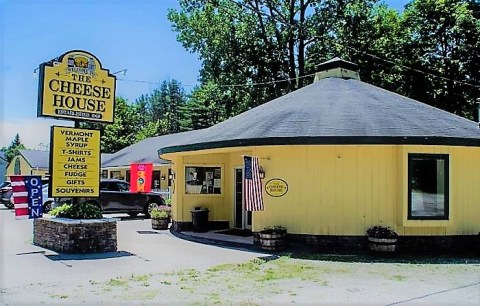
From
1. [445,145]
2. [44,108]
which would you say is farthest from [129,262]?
[445,145]

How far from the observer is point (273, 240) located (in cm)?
1177

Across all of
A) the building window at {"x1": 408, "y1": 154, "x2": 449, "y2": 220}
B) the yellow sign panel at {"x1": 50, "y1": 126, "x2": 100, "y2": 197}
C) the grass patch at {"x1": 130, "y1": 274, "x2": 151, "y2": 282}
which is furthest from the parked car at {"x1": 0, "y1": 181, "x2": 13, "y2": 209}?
the building window at {"x1": 408, "y1": 154, "x2": 449, "y2": 220}

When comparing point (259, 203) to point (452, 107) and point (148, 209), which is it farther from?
point (452, 107)

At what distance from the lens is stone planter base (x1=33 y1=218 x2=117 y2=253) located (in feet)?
36.6

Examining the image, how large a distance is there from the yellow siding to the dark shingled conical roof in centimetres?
53

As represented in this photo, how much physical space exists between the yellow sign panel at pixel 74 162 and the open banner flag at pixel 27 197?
1149 millimetres

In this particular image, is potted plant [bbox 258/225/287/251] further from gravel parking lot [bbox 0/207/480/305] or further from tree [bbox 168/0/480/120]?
tree [bbox 168/0/480/120]

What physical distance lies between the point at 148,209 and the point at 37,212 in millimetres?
10456

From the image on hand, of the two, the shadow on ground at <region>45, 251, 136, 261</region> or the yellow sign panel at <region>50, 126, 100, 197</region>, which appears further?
the yellow sign panel at <region>50, 126, 100, 197</region>

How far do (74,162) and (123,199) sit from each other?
10351 mm

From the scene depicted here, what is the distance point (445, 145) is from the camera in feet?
38.1

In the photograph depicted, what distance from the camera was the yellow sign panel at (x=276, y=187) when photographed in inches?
485

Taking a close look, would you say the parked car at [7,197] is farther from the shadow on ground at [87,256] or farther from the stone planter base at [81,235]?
the shadow on ground at [87,256]

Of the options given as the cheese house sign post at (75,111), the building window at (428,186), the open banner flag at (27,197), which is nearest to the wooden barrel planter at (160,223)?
the cheese house sign post at (75,111)
